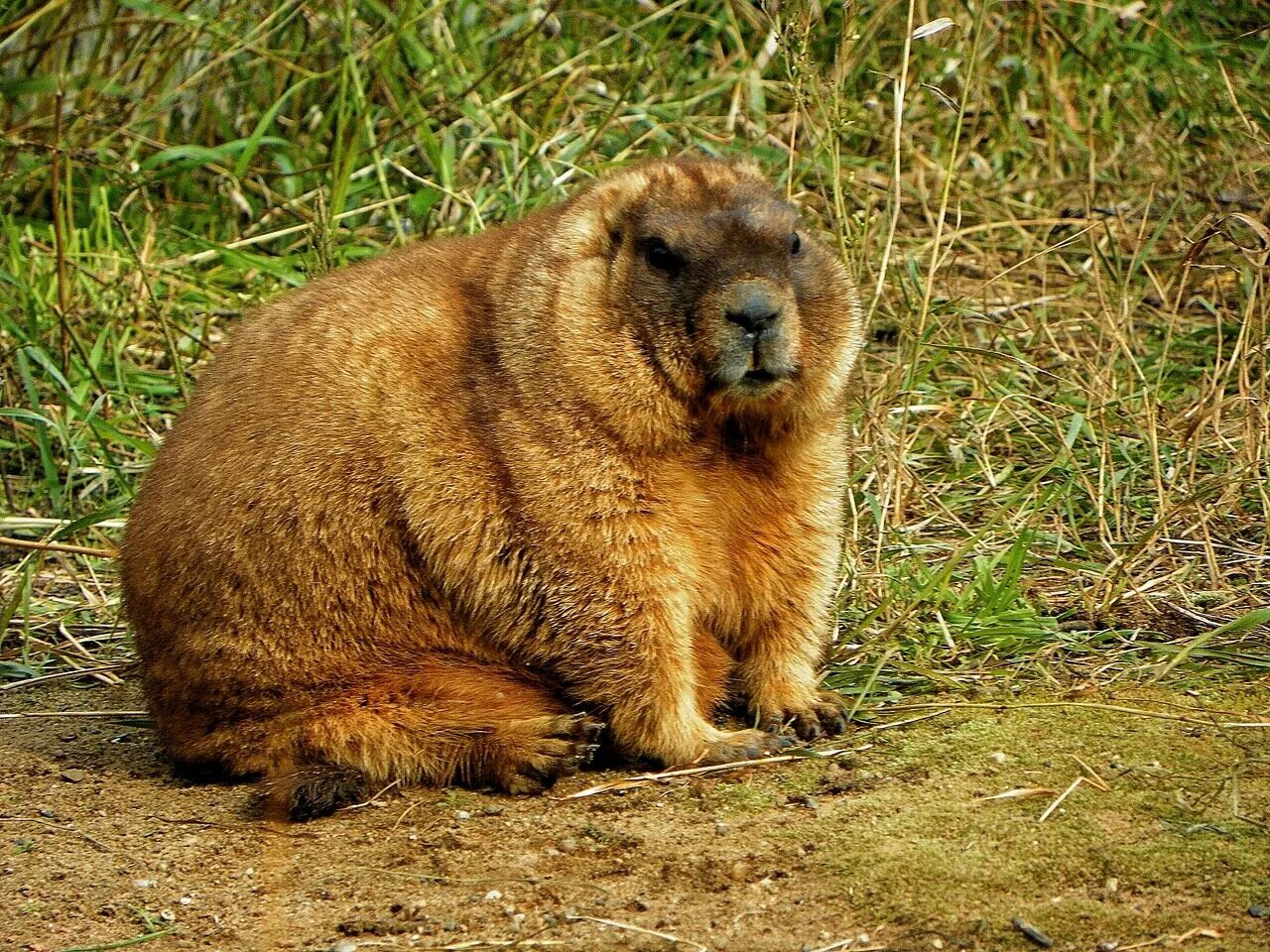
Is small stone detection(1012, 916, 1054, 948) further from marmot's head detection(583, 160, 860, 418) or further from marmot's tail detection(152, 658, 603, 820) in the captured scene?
marmot's head detection(583, 160, 860, 418)

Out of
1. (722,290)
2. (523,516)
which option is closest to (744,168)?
(722,290)

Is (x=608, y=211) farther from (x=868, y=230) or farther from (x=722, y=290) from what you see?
(x=868, y=230)

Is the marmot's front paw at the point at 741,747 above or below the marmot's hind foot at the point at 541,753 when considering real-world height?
below

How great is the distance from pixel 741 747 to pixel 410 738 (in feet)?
2.70

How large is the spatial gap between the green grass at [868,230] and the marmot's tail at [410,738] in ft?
3.24

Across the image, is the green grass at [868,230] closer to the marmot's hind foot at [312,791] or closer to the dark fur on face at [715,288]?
the dark fur on face at [715,288]

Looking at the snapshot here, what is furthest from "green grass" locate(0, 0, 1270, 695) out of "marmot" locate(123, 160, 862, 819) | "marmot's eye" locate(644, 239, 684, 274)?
"marmot's eye" locate(644, 239, 684, 274)

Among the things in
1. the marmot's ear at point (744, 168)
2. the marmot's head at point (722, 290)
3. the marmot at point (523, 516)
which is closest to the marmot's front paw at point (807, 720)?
the marmot at point (523, 516)

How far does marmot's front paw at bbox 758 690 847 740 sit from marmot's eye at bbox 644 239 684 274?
118 cm

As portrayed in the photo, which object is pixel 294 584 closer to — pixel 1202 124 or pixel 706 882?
pixel 706 882

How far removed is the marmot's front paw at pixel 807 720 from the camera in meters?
4.32

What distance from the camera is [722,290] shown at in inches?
157

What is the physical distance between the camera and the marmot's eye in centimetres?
409

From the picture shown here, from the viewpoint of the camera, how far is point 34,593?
587 cm
